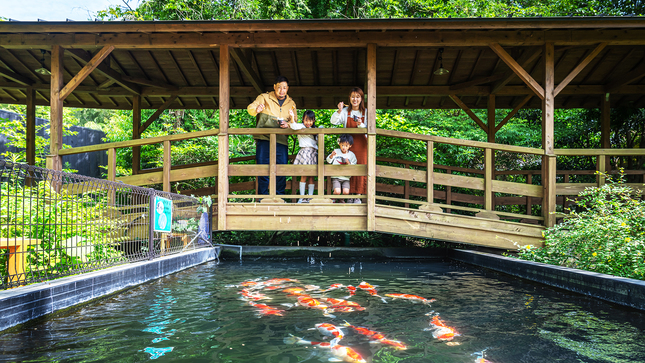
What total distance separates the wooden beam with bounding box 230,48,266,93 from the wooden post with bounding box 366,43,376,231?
2532 millimetres

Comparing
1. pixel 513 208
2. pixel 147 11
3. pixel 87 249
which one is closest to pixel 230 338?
pixel 87 249

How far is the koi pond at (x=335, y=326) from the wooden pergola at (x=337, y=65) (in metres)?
2.91

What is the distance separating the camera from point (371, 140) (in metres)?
7.47

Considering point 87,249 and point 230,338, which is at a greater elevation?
point 87,249

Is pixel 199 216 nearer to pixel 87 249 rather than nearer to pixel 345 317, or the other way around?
pixel 87 249

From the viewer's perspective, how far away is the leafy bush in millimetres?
4488

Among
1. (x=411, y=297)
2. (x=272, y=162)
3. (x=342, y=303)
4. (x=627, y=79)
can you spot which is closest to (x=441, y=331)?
(x=342, y=303)

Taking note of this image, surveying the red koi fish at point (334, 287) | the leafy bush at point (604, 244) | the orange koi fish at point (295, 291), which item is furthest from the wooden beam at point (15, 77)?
the leafy bush at point (604, 244)

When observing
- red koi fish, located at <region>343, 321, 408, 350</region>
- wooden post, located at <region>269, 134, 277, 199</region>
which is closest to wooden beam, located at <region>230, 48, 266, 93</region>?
wooden post, located at <region>269, 134, 277, 199</region>

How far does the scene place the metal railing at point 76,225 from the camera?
3.59 m

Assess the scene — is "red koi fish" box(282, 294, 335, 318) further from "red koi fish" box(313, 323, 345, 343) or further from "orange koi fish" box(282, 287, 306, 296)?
"red koi fish" box(313, 323, 345, 343)

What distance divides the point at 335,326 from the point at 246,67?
22.3 ft

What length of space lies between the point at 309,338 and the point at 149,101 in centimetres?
1156

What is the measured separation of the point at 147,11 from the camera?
19906 millimetres
